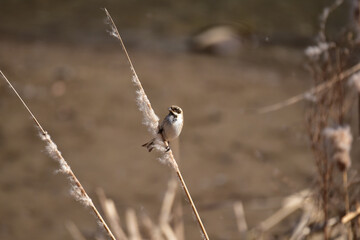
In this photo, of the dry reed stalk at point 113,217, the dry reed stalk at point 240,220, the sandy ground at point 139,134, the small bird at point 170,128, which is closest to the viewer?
the small bird at point 170,128

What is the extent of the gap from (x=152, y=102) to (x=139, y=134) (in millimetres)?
373

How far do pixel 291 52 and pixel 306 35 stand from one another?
0.37m

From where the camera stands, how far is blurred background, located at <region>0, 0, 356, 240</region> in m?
2.81

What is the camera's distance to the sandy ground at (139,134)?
2764 mm

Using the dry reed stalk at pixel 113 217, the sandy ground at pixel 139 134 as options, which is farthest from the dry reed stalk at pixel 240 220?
the dry reed stalk at pixel 113 217

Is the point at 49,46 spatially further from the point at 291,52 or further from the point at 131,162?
the point at 291,52

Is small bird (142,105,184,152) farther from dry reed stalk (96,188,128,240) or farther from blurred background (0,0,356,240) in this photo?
blurred background (0,0,356,240)

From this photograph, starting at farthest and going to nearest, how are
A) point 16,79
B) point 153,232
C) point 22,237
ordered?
point 16,79, point 22,237, point 153,232

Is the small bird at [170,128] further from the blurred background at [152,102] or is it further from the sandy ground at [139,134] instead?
the sandy ground at [139,134]

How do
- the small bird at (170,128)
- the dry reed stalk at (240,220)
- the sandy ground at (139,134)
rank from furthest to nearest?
the sandy ground at (139,134), the dry reed stalk at (240,220), the small bird at (170,128)

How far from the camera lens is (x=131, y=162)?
3221mm

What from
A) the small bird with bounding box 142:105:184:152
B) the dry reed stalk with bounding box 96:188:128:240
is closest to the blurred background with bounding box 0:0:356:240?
the dry reed stalk with bounding box 96:188:128:240

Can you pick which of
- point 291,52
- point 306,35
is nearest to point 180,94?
point 291,52

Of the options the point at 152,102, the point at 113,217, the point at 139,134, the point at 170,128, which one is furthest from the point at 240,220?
the point at 152,102
